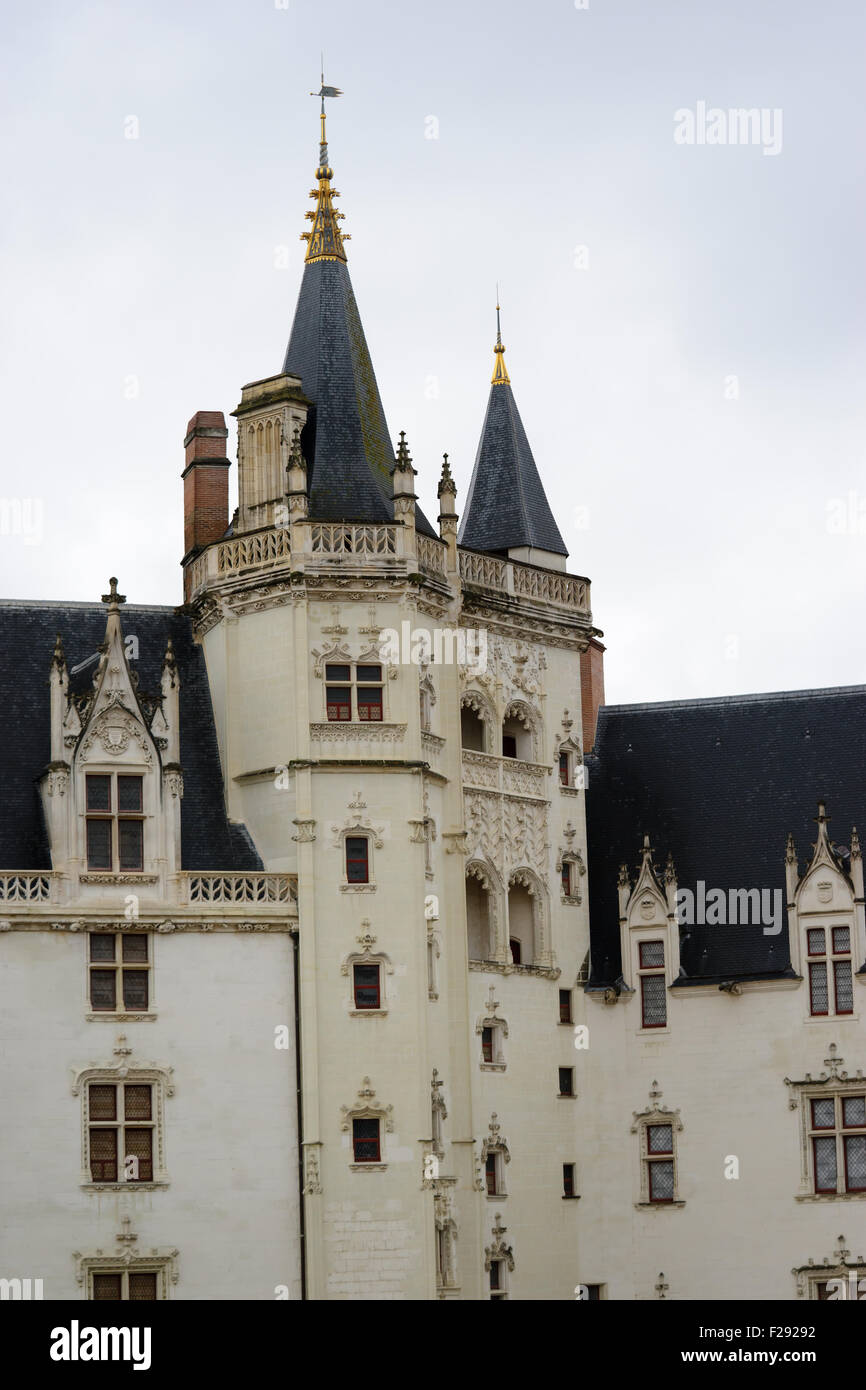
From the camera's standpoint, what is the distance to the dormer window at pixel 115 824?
48719mm

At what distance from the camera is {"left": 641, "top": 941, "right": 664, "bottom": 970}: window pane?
175 ft

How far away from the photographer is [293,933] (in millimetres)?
49156

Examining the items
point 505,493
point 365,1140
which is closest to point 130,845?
point 365,1140

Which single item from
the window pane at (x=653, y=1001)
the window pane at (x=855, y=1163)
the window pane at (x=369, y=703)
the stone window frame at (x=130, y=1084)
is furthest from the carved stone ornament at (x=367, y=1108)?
the window pane at (x=855, y=1163)

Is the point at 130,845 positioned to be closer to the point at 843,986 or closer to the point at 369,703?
the point at 369,703

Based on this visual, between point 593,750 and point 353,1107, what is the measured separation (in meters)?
11.1

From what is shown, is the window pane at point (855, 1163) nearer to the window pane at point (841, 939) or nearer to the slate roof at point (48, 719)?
the window pane at point (841, 939)

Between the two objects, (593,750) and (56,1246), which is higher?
(593,750)

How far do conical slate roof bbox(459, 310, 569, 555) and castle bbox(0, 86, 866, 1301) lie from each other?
11 centimetres

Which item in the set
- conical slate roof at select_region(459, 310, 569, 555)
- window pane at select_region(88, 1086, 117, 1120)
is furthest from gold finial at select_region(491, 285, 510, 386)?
window pane at select_region(88, 1086, 117, 1120)

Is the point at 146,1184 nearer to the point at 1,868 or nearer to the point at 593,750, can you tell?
the point at 1,868

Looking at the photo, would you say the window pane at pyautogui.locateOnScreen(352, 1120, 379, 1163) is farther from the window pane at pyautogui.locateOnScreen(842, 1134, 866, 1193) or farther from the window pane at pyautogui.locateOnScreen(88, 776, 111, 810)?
the window pane at pyautogui.locateOnScreen(842, 1134, 866, 1193)

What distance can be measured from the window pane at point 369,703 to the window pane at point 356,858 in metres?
2.20
